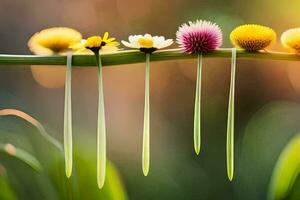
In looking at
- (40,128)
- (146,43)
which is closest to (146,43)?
(146,43)

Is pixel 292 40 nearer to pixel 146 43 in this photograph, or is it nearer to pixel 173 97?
pixel 146 43

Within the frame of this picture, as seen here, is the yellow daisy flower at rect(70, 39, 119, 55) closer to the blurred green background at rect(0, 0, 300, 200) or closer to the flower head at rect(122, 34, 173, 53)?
the flower head at rect(122, 34, 173, 53)

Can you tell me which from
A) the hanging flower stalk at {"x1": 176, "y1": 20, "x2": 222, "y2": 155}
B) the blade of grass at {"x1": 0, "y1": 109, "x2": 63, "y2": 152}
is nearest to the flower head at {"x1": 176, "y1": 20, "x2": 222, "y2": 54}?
the hanging flower stalk at {"x1": 176, "y1": 20, "x2": 222, "y2": 155}

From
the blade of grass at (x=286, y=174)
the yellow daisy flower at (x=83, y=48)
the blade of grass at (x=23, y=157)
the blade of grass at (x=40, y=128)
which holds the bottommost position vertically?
the blade of grass at (x=286, y=174)

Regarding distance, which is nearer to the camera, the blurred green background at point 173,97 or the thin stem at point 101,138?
the thin stem at point 101,138

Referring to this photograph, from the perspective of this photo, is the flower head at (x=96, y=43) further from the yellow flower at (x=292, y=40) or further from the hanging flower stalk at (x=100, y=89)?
the yellow flower at (x=292, y=40)

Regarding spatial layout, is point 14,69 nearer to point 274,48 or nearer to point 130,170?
point 130,170

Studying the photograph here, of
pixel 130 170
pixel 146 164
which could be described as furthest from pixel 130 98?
pixel 146 164

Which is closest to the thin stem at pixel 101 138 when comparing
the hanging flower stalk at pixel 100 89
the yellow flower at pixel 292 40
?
the hanging flower stalk at pixel 100 89
